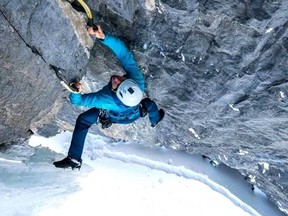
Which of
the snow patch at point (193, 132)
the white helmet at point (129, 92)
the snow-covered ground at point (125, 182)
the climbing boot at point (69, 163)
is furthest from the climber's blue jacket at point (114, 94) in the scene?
the snow-covered ground at point (125, 182)

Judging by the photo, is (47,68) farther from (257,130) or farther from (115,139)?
(257,130)

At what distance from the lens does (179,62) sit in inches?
150

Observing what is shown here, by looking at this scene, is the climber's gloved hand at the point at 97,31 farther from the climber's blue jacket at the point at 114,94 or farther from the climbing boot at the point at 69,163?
the climbing boot at the point at 69,163

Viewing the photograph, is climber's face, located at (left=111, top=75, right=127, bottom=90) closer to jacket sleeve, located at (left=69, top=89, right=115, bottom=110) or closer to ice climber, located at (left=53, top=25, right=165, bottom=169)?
ice climber, located at (left=53, top=25, right=165, bottom=169)

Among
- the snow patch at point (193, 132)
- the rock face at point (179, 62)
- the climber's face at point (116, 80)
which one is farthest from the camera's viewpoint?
the snow patch at point (193, 132)

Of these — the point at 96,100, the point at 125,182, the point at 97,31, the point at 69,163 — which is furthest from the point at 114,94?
the point at 125,182

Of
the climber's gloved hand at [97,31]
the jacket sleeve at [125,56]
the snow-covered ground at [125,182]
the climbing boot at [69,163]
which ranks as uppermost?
the climber's gloved hand at [97,31]

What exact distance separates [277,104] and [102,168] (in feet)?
9.63

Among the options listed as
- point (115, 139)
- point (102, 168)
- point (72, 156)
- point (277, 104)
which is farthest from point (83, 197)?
point (277, 104)

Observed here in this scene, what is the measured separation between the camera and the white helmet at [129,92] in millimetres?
3582

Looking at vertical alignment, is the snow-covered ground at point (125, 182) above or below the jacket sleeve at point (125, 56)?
below

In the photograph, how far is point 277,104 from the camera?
142 inches

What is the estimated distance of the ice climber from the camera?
3586 millimetres

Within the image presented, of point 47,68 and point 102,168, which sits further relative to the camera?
point 102,168
